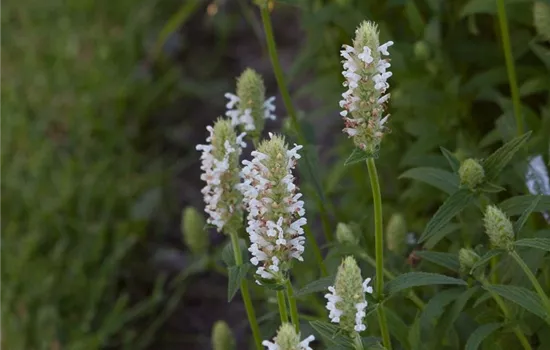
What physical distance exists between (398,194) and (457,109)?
0.32 meters

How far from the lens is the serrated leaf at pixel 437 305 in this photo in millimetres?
1567

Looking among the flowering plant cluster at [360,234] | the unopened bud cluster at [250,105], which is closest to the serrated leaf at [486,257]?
the flowering plant cluster at [360,234]

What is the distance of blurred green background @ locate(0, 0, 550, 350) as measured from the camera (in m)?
2.26

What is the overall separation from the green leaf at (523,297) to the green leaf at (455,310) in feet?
0.33

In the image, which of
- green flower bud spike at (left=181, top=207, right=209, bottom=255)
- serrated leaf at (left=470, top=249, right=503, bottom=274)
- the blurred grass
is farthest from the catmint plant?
the blurred grass

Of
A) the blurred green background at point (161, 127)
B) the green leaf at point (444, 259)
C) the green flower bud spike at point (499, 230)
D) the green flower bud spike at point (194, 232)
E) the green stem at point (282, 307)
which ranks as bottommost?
the green stem at point (282, 307)

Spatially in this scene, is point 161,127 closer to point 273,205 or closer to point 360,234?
point 360,234

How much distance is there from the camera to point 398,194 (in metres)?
2.47

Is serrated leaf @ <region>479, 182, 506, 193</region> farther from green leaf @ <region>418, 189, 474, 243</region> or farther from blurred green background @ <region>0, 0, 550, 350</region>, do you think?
blurred green background @ <region>0, 0, 550, 350</region>

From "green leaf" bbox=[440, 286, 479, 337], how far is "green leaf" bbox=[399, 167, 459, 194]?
19cm

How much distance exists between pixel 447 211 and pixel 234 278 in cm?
37

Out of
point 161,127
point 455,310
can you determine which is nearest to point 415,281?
point 455,310

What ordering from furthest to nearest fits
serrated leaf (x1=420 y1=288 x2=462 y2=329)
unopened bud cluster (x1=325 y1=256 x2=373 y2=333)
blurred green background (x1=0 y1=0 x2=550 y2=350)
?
blurred green background (x1=0 y1=0 x2=550 y2=350), serrated leaf (x1=420 y1=288 x2=462 y2=329), unopened bud cluster (x1=325 y1=256 x2=373 y2=333)

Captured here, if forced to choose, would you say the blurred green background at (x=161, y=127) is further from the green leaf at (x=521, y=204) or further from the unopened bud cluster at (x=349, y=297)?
the unopened bud cluster at (x=349, y=297)
